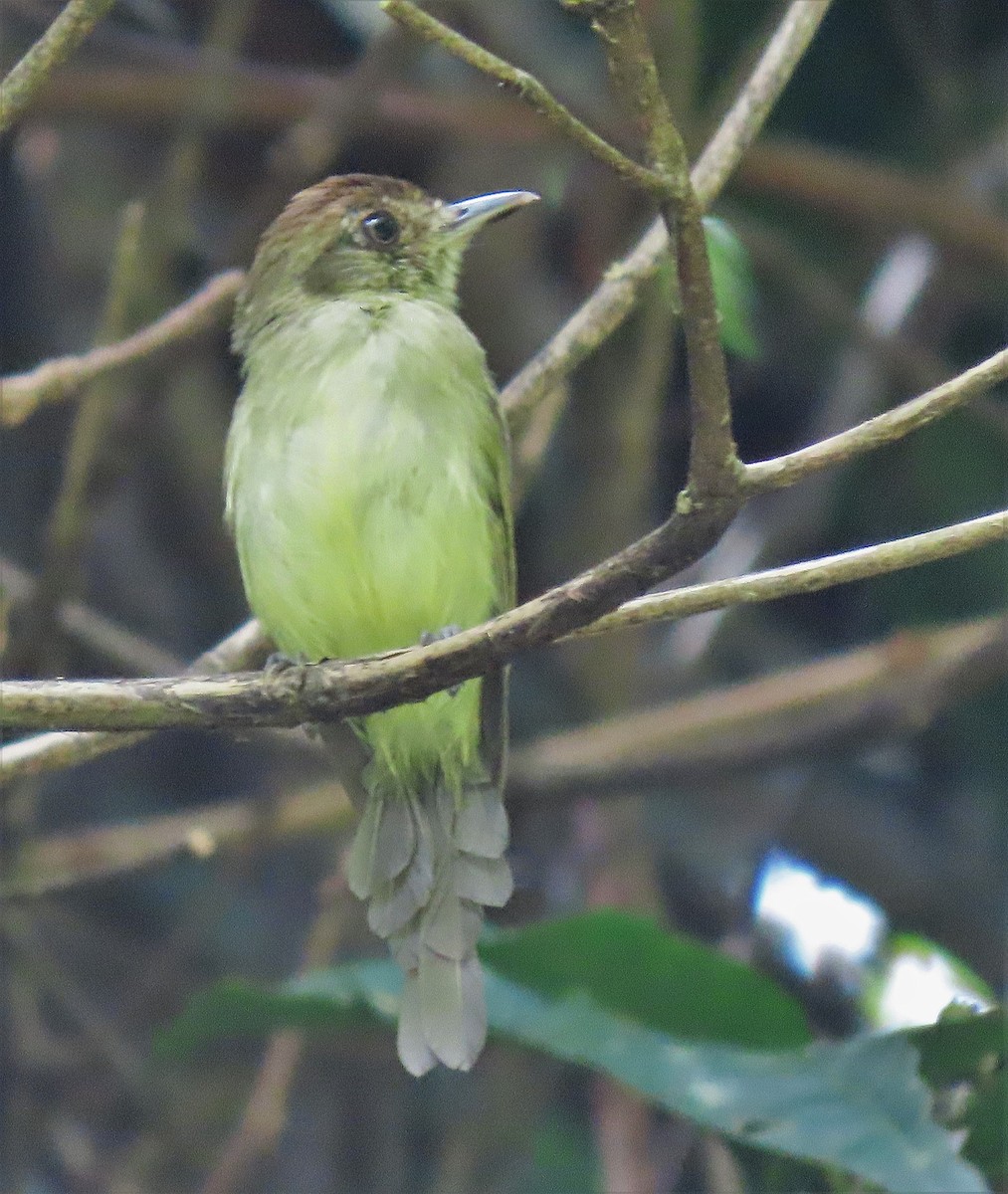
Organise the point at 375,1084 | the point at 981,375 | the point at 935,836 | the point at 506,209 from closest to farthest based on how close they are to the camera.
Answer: the point at 981,375, the point at 506,209, the point at 375,1084, the point at 935,836

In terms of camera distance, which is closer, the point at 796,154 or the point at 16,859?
the point at 16,859

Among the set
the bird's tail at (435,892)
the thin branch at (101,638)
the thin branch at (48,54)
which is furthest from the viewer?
the thin branch at (101,638)

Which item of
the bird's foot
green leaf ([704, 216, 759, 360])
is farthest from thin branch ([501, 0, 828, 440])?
the bird's foot

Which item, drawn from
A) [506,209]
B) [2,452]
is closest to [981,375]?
[506,209]

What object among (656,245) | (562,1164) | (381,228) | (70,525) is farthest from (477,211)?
(562,1164)

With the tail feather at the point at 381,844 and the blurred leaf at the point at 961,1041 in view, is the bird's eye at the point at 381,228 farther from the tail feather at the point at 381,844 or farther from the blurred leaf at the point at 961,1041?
the blurred leaf at the point at 961,1041

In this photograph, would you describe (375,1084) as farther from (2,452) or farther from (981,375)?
(981,375)

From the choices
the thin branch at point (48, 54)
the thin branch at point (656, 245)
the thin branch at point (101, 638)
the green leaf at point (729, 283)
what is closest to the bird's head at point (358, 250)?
the thin branch at point (656, 245)

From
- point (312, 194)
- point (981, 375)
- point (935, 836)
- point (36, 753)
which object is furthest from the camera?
point (935, 836)
